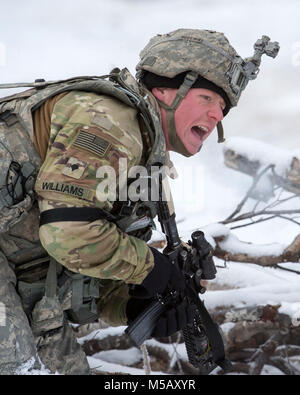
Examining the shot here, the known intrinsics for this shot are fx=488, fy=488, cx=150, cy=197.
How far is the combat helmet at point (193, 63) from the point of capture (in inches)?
88.4

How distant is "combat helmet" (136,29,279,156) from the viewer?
2.24m

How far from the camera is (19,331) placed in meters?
1.83

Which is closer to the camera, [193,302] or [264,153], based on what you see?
[193,302]

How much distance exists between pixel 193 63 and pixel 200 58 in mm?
46

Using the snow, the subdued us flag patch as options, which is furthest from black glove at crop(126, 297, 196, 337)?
the snow

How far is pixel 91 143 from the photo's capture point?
1.71 metres

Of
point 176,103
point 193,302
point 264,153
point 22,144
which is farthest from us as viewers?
point 264,153

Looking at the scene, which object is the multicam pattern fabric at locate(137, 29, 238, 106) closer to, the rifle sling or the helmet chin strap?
the helmet chin strap

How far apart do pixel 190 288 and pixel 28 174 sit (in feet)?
3.26

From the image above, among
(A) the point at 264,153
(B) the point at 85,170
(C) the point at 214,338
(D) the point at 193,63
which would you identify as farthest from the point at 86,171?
(A) the point at 264,153

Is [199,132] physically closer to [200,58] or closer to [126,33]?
[200,58]

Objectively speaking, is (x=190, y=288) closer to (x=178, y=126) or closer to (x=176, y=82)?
(x=178, y=126)
